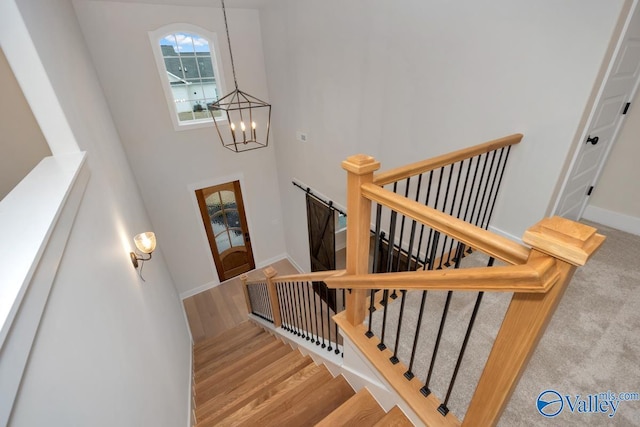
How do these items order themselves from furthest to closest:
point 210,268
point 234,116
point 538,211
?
1. point 210,268
2. point 234,116
3. point 538,211

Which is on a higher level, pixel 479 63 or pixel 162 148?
pixel 479 63

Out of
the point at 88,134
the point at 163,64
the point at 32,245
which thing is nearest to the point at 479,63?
the point at 32,245

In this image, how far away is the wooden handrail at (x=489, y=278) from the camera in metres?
0.73

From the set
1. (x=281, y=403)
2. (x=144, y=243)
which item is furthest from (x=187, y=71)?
(x=281, y=403)

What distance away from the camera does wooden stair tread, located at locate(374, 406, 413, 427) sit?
148 centimetres

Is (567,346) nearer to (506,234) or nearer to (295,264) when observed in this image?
(506,234)

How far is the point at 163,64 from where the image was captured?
4602mm

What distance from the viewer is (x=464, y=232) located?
37.0 inches

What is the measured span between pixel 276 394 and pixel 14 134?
2.99 m

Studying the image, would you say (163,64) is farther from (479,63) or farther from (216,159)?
(479,63)

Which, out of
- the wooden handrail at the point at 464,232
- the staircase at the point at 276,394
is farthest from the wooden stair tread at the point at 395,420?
the wooden handrail at the point at 464,232

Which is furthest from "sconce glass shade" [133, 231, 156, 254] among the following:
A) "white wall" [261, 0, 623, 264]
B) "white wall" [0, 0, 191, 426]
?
"white wall" [261, 0, 623, 264]

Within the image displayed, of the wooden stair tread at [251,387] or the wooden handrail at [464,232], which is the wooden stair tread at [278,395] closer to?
the wooden stair tread at [251,387]

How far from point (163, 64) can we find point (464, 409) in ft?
18.2
